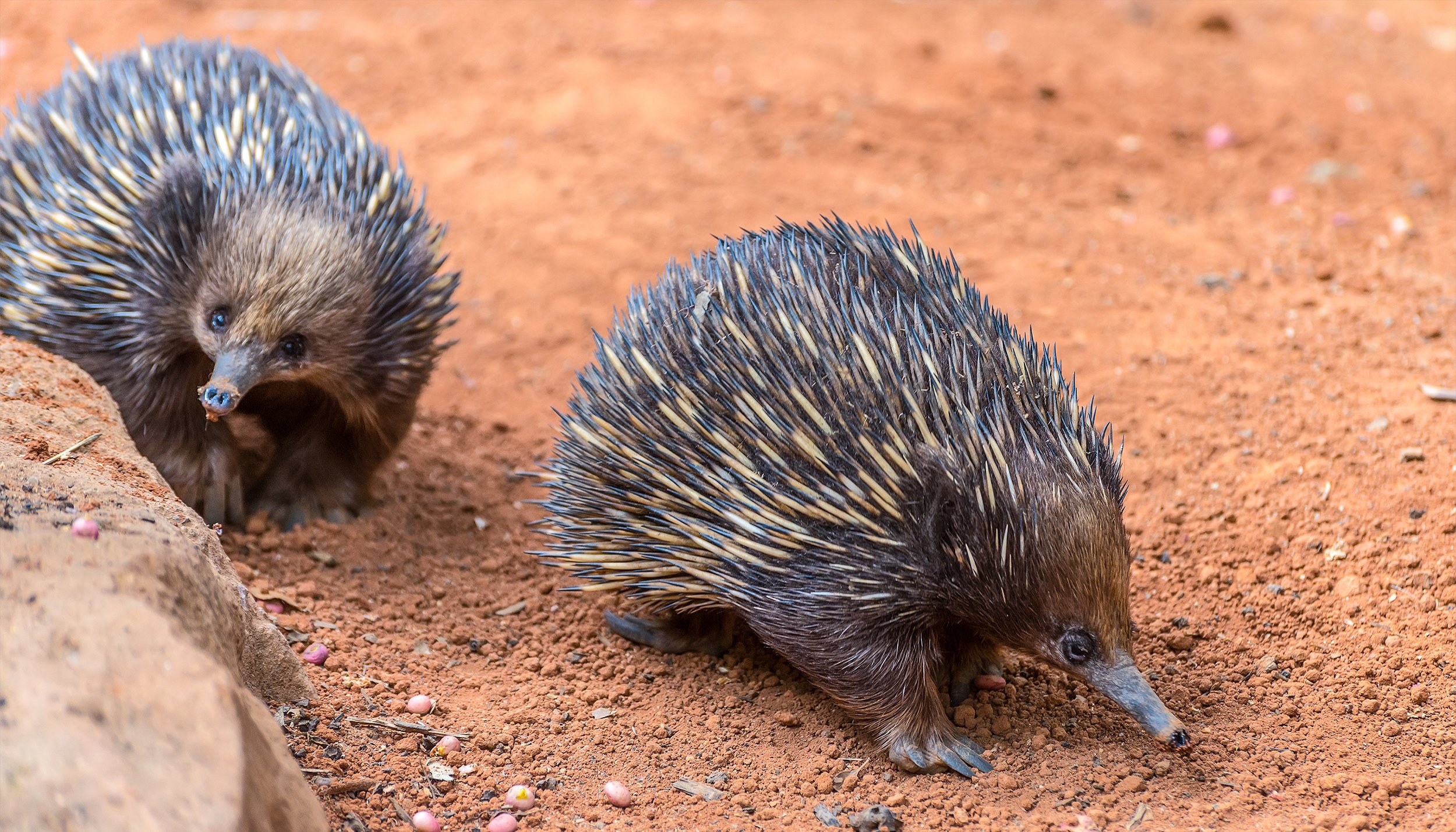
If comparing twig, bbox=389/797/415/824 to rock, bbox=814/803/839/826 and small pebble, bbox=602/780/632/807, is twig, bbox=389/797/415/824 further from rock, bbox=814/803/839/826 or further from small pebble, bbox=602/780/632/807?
rock, bbox=814/803/839/826

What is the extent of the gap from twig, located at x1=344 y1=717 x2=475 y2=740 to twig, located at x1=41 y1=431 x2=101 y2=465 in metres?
1.07

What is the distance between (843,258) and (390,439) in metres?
2.19

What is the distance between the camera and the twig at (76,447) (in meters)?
3.50

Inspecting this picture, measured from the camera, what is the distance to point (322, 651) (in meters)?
4.09

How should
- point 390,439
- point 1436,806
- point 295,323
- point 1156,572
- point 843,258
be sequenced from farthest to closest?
1. point 390,439
2. point 1156,572
3. point 295,323
4. point 843,258
5. point 1436,806

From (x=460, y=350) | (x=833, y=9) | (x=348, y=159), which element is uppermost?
(x=348, y=159)

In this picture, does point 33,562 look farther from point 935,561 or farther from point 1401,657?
point 1401,657

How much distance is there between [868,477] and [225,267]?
2292 mm

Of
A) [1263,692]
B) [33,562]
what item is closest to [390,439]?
[33,562]

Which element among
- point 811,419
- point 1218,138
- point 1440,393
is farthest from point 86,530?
point 1218,138

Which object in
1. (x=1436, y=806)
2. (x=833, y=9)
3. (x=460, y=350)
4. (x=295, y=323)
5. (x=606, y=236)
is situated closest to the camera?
(x=1436, y=806)

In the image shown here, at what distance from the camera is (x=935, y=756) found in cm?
379

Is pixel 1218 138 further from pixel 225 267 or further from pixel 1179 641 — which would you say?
pixel 225 267

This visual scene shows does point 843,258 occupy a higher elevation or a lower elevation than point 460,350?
higher
